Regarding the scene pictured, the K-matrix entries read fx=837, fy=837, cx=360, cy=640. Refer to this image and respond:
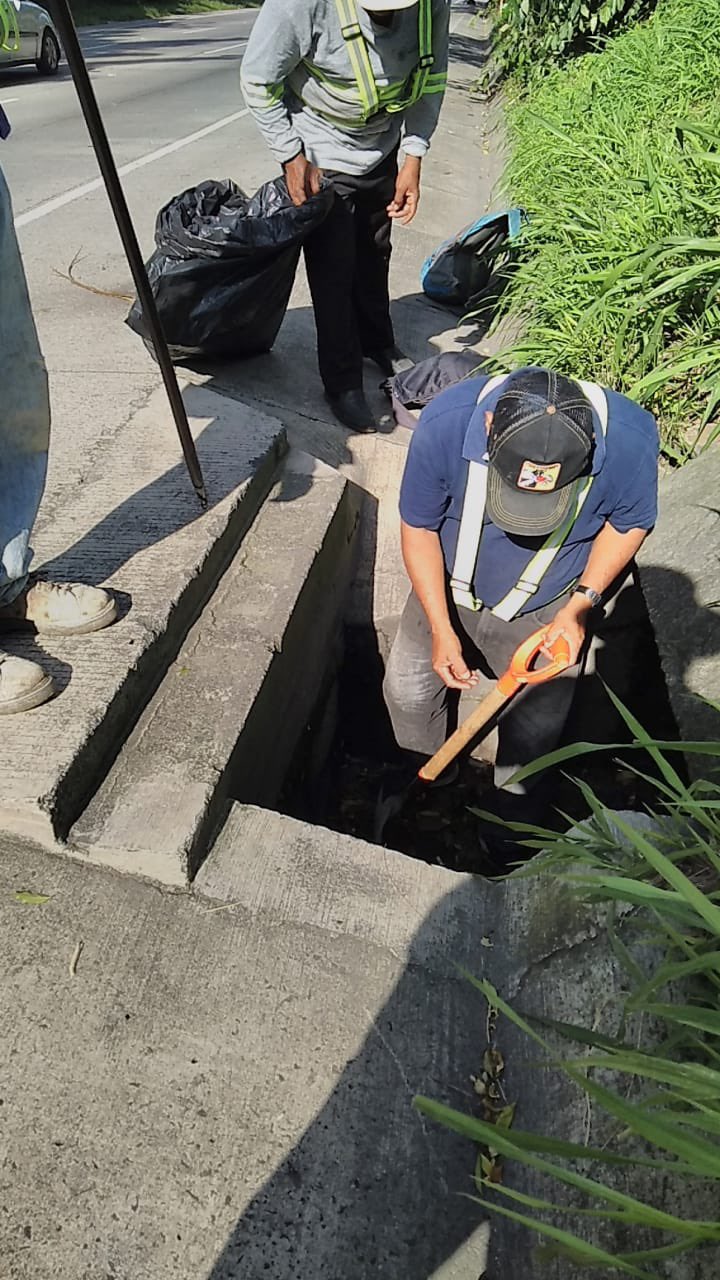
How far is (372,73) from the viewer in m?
3.06

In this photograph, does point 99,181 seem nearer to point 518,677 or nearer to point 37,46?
point 518,677

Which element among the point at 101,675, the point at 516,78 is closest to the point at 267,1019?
the point at 101,675

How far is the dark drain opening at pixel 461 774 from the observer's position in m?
3.17

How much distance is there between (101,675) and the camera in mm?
2035

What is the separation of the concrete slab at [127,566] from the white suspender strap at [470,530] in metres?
0.74

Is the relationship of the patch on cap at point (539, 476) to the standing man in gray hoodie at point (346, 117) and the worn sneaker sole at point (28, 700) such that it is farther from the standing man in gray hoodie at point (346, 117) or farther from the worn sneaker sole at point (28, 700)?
the standing man in gray hoodie at point (346, 117)

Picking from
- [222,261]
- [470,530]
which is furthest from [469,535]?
[222,261]

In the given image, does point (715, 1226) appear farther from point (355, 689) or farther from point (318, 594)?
point (355, 689)

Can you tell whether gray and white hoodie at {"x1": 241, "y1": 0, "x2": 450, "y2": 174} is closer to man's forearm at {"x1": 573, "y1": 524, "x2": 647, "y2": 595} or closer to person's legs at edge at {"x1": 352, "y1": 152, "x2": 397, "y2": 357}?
person's legs at edge at {"x1": 352, "y1": 152, "x2": 397, "y2": 357}

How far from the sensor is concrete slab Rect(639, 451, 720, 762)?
7.44ft

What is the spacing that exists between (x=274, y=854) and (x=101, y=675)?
0.61 metres

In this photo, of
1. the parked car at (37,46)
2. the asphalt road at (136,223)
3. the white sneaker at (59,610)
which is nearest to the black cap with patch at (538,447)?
the white sneaker at (59,610)

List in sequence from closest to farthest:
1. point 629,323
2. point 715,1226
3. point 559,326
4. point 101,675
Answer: point 715,1226 → point 101,675 → point 629,323 → point 559,326

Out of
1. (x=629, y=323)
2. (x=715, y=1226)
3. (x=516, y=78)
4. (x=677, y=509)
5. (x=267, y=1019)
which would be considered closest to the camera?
(x=715, y=1226)
